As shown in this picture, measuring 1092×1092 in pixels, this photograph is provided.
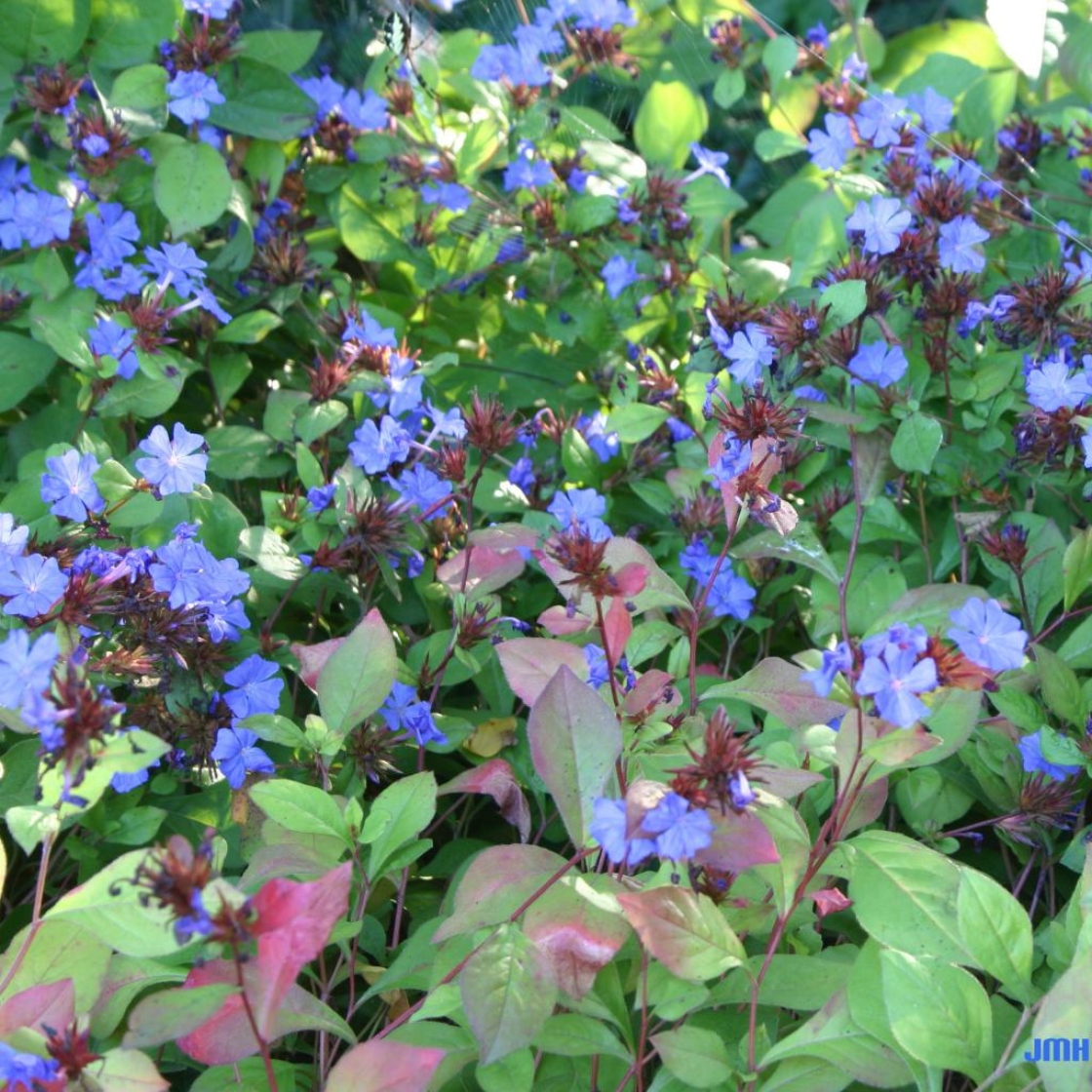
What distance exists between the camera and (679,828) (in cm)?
77

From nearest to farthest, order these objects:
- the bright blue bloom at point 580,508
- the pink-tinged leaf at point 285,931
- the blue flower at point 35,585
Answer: the pink-tinged leaf at point 285,931 < the blue flower at point 35,585 < the bright blue bloom at point 580,508

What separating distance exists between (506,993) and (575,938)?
0.06m

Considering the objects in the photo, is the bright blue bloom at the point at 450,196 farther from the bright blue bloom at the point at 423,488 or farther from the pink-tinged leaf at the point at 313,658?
the pink-tinged leaf at the point at 313,658

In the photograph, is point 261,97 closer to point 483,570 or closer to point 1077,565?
point 483,570

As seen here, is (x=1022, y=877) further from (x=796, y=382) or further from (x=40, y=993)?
(x=40, y=993)

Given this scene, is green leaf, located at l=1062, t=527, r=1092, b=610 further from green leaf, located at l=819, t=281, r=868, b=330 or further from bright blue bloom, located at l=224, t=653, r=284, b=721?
bright blue bloom, located at l=224, t=653, r=284, b=721

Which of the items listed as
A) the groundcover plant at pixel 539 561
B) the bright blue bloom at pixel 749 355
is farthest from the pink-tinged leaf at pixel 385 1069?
the bright blue bloom at pixel 749 355

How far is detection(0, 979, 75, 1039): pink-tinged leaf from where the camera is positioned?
84 centimetres

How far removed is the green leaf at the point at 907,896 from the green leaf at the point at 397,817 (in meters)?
0.32

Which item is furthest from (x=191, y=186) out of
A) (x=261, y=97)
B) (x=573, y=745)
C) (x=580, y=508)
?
(x=573, y=745)

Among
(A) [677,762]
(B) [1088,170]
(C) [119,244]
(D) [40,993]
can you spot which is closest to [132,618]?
(D) [40,993]

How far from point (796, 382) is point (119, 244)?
746 mm

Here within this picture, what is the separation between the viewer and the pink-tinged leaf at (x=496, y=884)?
2.97 ft

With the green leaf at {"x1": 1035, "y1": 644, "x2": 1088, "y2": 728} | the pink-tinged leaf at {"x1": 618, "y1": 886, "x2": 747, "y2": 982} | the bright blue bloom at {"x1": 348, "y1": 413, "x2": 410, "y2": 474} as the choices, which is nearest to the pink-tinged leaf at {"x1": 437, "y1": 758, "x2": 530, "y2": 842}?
the pink-tinged leaf at {"x1": 618, "y1": 886, "x2": 747, "y2": 982}
